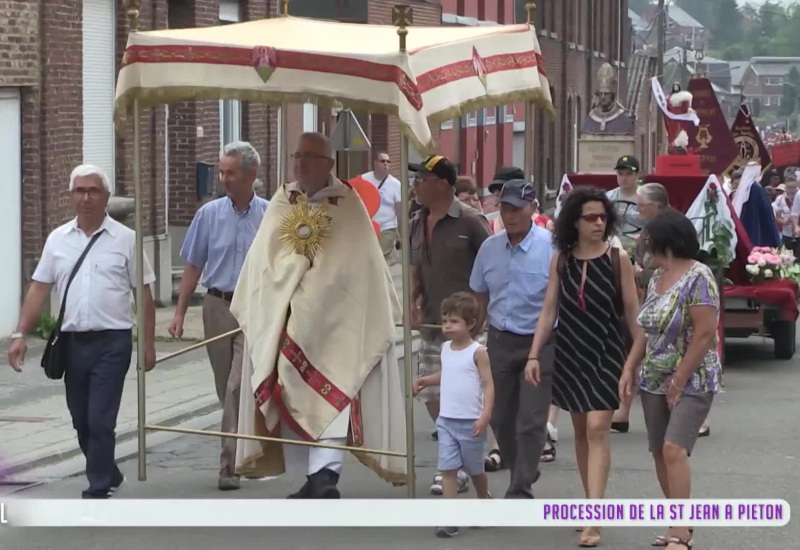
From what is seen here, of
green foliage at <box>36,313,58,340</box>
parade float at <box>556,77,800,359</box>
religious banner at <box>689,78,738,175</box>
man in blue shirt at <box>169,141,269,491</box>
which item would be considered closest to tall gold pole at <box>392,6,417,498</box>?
man in blue shirt at <box>169,141,269,491</box>

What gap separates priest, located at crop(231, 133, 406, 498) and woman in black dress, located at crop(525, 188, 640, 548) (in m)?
1.21

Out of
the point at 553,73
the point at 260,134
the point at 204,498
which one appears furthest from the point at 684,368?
the point at 553,73

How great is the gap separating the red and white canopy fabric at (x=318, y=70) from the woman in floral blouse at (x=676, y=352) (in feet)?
4.15

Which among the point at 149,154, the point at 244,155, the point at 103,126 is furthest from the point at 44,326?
the point at 244,155

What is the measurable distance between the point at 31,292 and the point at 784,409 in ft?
21.7

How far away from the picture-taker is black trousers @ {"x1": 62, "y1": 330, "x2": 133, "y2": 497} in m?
9.05

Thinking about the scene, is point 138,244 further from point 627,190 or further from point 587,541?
point 627,190

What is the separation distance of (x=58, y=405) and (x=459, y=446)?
5.09 metres

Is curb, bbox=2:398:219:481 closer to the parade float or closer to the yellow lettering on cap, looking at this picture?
the yellow lettering on cap

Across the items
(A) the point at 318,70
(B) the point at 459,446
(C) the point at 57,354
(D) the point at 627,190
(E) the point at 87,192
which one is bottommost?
(B) the point at 459,446

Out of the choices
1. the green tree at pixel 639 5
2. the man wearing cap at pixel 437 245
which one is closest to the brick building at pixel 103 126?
the man wearing cap at pixel 437 245

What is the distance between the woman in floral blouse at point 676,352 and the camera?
25.8 feet

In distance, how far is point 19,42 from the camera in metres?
17.0

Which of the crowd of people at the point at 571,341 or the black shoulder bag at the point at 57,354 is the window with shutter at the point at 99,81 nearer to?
the crowd of people at the point at 571,341
